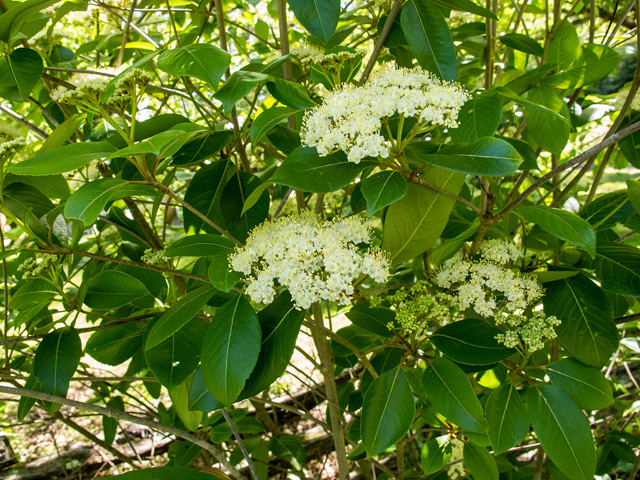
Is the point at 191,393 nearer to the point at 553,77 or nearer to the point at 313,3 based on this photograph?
the point at 313,3

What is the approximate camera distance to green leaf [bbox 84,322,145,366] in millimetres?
1486

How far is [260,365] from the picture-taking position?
108 centimetres

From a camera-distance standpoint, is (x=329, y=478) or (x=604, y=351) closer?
(x=604, y=351)

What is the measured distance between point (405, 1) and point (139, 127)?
0.80 m

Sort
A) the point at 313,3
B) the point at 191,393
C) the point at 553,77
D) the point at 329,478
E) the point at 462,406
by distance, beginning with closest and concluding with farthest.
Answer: the point at 313,3
the point at 462,406
the point at 191,393
the point at 553,77
the point at 329,478

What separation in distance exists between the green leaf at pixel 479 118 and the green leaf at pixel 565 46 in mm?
631

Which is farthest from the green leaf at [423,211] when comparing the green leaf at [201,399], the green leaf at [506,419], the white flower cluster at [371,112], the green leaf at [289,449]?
the green leaf at [289,449]

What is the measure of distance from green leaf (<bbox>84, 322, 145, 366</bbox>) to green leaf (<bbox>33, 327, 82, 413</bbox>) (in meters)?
0.12

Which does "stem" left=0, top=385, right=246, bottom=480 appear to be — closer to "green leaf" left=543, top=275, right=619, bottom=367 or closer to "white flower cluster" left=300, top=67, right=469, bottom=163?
"white flower cluster" left=300, top=67, right=469, bottom=163

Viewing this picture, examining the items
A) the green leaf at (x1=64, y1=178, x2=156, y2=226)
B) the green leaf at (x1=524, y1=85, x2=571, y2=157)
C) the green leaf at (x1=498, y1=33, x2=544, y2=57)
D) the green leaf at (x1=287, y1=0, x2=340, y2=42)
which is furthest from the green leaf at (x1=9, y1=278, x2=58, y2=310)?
the green leaf at (x1=498, y1=33, x2=544, y2=57)

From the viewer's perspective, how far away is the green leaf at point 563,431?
1150 mm

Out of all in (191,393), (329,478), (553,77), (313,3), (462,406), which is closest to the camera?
(313,3)

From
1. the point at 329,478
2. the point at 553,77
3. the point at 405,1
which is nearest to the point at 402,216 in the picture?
the point at 405,1

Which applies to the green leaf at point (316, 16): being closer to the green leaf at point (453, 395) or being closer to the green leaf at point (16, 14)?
the green leaf at point (16, 14)
